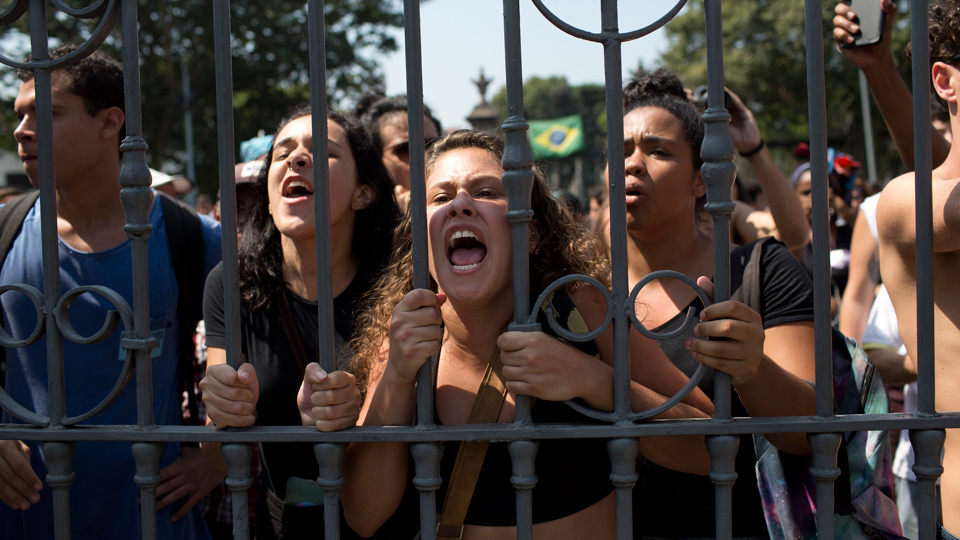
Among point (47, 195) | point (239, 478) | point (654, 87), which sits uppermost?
point (654, 87)

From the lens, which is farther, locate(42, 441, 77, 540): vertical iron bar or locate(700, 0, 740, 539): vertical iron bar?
locate(42, 441, 77, 540): vertical iron bar

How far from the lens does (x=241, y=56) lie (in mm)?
22016

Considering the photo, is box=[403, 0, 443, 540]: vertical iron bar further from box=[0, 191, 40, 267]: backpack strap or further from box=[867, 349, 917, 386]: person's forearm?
box=[867, 349, 917, 386]: person's forearm

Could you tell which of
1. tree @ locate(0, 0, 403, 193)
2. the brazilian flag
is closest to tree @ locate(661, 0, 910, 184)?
the brazilian flag

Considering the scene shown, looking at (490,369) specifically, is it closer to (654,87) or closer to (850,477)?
(850,477)

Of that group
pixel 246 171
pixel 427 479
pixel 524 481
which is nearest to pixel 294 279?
pixel 427 479

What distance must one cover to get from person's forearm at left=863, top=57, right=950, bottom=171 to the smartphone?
14 centimetres

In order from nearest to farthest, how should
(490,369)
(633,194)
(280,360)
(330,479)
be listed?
(330,479)
(490,369)
(280,360)
(633,194)

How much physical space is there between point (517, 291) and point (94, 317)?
1833 mm

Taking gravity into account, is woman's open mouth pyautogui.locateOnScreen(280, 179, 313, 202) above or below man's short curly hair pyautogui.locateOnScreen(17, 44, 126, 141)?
below

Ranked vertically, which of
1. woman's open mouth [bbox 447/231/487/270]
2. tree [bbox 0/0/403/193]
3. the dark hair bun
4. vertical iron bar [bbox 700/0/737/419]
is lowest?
woman's open mouth [bbox 447/231/487/270]

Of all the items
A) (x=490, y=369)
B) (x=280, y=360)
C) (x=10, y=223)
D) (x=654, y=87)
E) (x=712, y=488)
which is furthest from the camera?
(x=654, y=87)

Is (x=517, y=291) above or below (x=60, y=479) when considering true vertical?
above

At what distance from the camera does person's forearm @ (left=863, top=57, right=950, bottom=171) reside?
2.06 m
